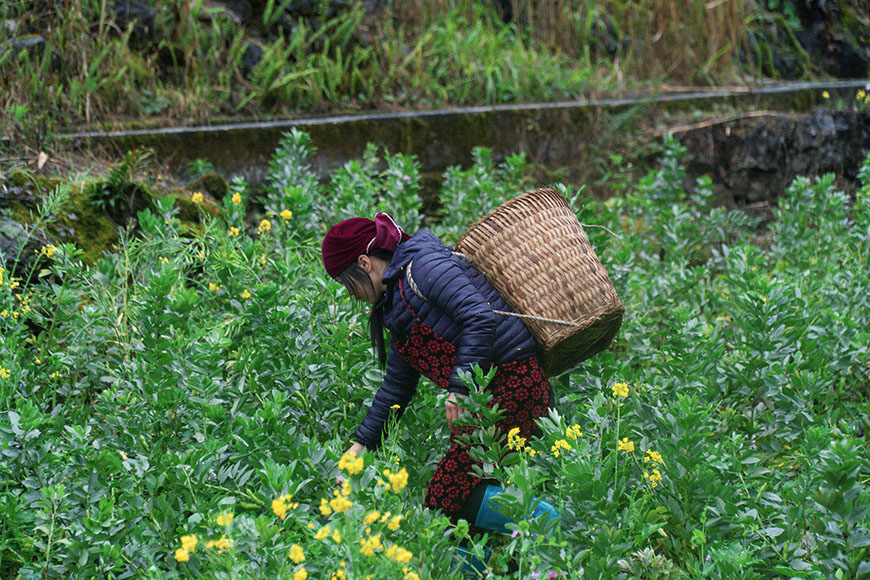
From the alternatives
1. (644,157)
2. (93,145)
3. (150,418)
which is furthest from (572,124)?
(150,418)

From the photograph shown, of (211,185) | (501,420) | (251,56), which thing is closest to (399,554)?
(501,420)

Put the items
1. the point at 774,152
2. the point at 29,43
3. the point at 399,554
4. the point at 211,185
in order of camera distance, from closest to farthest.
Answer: the point at 399,554
the point at 211,185
the point at 29,43
the point at 774,152

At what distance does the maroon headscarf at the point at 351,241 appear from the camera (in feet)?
7.83

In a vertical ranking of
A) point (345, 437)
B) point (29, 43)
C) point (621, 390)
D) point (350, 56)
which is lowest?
point (345, 437)

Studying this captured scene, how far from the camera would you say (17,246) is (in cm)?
341

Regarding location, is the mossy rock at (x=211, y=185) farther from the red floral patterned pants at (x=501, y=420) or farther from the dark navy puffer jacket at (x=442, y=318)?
the red floral patterned pants at (x=501, y=420)

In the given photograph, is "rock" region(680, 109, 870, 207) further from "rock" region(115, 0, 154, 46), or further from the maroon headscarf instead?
the maroon headscarf

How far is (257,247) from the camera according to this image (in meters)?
3.30

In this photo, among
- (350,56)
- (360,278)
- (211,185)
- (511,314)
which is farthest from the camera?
(350,56)

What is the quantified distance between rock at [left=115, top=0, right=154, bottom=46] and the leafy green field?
2.50m

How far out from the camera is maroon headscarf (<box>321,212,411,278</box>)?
2387 millimetres

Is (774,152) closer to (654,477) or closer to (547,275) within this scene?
(547,275)

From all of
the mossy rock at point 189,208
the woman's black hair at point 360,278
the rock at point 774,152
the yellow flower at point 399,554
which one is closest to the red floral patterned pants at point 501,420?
the woman's black hair at point 360,278

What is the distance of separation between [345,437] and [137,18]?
4072 millimetres
